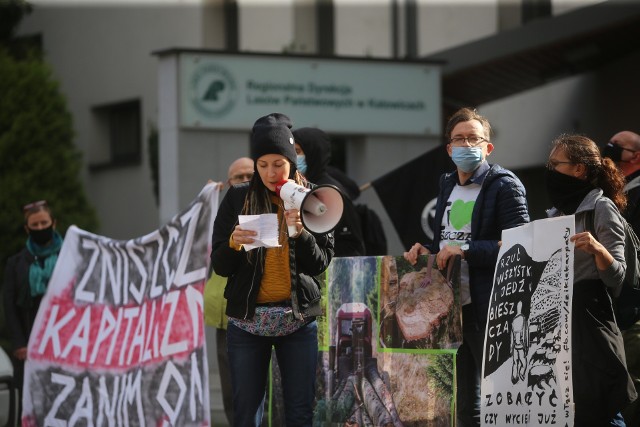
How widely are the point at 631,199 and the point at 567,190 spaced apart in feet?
2.97

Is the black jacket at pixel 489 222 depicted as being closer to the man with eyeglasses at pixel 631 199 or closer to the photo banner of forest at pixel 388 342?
the photo banner of forest at pixel 388 342

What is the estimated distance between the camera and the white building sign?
13977 millimetres

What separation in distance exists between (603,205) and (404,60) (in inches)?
350

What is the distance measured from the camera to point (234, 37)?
21719 millimetres

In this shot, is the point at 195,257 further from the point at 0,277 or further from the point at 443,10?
the point at 443,10

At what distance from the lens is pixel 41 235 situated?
34.6 ft

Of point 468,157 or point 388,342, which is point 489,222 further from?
point 388,342

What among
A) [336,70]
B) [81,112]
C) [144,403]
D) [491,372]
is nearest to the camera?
[491,372]

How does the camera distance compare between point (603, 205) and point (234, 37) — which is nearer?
point (603, 205)

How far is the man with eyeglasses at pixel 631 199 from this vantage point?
282 inches

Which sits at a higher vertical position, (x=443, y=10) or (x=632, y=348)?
(x=443, y=10)

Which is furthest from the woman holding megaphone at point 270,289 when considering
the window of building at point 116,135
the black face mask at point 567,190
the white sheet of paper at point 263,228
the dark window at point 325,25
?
the window of building at point 116,135

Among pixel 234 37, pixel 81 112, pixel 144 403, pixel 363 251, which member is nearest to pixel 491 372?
pixel 363 251

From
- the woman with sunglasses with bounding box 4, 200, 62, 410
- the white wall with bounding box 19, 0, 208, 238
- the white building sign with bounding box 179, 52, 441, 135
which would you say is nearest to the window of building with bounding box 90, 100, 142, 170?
the white wall with bounding box 19, 0, 208, 238
